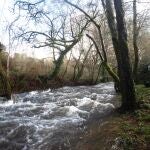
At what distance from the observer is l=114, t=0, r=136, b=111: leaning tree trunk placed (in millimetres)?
10789

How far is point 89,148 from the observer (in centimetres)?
783

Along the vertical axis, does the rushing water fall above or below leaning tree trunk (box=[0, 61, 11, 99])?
below

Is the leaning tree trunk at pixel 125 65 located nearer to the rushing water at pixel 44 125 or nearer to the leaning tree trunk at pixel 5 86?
the rushing water at pixel 44 125

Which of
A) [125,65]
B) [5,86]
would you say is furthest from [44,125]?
[5,86]

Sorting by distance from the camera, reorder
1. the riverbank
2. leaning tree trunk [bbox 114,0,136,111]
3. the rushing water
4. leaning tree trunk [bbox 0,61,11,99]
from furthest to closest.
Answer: leaning tree trunk [bbox 0,61,11,99]
leaning tree trunk [bbox 114,0,136,111]
the rushing water
the riverbank

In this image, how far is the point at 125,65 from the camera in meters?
10.8

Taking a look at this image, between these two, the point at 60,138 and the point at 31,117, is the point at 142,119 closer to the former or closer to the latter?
the point at 60,138

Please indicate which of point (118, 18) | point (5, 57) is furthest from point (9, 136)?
point (5, 57)

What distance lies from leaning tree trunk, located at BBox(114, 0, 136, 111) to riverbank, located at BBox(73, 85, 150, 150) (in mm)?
448

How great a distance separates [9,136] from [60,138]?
5.45 ft

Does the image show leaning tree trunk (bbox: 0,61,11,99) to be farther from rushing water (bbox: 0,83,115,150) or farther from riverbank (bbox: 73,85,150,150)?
riverbank (bbox: 73,85,150,150)

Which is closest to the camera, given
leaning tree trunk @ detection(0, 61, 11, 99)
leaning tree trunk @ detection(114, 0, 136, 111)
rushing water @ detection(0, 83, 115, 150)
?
rushing water @ detection(0, 83, 115, 150)

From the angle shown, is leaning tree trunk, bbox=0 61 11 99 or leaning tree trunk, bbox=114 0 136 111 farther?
leaning tree trunk, bbox=0 61 11 99

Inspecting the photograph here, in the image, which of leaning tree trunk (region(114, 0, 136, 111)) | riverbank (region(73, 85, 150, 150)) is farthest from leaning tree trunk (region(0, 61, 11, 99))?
riverbank (region(73, 85, 150, 150))
